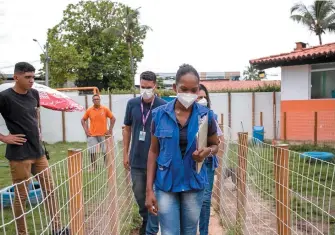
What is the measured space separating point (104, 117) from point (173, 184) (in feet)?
20.2

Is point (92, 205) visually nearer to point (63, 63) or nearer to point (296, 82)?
point (296, 82)

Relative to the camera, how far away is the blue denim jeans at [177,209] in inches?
109

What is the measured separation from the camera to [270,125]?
55.3 feet

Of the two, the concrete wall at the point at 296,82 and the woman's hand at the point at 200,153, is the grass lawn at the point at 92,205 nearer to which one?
the woman's hand at the point at 200,153

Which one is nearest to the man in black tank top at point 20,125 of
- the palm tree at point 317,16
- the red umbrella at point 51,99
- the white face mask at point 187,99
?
the white face mask at point 187,99

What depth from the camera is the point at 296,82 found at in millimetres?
15297

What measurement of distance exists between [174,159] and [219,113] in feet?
49.2

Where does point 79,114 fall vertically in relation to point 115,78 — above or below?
below

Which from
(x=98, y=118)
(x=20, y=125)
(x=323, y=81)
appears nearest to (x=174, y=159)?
(x=20, y=125)

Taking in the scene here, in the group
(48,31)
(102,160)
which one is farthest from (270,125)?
(48,31)

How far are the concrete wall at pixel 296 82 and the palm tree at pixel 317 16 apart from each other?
14077mm

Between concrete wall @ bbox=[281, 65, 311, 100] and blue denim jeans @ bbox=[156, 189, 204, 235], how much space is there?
1316cm

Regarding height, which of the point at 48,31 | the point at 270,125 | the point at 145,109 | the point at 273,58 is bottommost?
the point at 270,125

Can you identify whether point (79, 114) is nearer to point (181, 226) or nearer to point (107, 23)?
point (181, 226)
